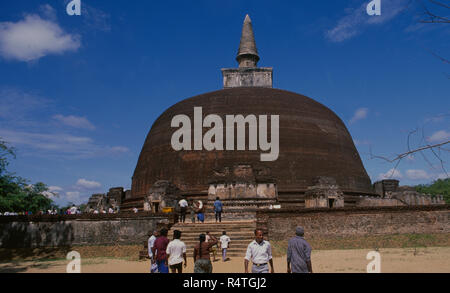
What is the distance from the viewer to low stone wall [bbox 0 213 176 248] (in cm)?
1582

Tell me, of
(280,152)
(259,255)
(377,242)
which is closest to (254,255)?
(259,255)

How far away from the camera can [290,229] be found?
621 inches

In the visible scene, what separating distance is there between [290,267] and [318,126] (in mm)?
21713

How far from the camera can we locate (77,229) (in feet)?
52.9

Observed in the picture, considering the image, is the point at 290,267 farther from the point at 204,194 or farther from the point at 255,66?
the point at 255,66

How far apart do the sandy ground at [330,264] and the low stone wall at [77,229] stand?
238 centimetres

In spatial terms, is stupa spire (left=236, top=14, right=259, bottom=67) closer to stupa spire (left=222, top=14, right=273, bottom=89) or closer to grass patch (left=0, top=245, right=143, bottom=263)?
stupa spire (left=222, top=14, right=273, bottom=89)

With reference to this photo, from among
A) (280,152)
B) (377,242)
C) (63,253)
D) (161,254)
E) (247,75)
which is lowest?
(63,253)

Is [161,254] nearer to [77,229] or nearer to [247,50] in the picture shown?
[77,229]

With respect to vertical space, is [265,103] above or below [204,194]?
above

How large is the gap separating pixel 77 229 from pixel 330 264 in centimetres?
1060

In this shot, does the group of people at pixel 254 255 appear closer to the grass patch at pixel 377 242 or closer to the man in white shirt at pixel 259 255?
the man in white shirt at pixel 259 255

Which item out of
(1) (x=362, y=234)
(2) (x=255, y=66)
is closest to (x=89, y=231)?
(1) (x=362, y=234)

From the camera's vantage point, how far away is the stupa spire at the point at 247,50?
38.2m
